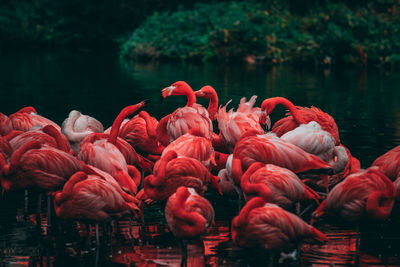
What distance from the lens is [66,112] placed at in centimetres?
1134

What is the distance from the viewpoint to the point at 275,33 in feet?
79.3

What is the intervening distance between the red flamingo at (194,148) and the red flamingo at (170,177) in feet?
1.44

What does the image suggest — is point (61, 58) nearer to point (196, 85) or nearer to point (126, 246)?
point (196, 85)

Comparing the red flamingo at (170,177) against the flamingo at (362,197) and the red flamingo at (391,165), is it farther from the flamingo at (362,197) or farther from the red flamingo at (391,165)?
the red flamingo at (391,165)

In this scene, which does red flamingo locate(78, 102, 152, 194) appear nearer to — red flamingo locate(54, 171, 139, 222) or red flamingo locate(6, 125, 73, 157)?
red flamingo locate(6, 125, 73, 157)

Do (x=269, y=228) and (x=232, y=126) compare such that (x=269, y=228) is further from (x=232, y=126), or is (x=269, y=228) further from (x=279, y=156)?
(x=232, y=126)

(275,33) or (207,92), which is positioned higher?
(275,33)

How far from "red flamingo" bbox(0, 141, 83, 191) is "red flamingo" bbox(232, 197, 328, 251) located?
1.43 m

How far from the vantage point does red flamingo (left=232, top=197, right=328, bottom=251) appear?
13.6 ft

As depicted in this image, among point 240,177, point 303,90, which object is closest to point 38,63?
point 303,90

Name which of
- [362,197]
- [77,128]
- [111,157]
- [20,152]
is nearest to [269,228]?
[362,197]

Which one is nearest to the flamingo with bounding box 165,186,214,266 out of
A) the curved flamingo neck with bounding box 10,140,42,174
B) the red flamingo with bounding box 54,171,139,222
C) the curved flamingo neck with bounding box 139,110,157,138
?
the red flamingo with bounding box 54,171,139,222

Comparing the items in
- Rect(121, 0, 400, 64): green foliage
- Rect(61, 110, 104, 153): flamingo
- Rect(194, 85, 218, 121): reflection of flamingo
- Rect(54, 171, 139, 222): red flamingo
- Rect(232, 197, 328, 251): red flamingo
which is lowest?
Rect(232, 197, 328, 251): red flamingo

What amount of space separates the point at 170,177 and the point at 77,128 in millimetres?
2151
